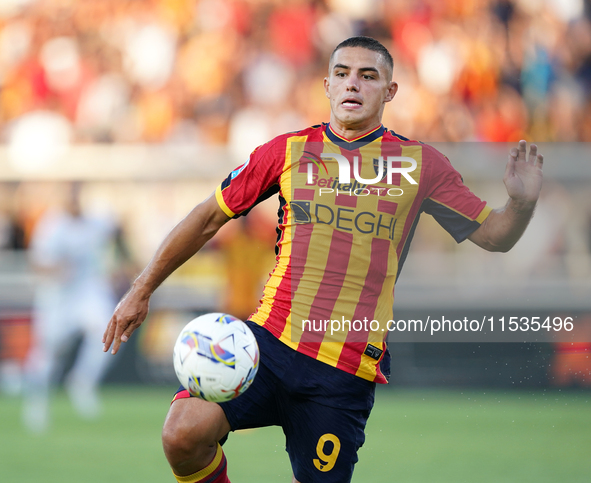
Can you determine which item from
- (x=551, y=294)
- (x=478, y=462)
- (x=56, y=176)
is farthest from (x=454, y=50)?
(x=478, y=462)

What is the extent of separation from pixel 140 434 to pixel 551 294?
4.78 metres

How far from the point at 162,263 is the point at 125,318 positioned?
295 millimetres

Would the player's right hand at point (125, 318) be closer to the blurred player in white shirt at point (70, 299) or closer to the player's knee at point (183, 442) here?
the player's knee at point (183, 442)

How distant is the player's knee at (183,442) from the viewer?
338 centimetres

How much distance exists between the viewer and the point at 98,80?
37.9 feet

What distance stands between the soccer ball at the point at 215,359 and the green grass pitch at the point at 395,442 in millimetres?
2997


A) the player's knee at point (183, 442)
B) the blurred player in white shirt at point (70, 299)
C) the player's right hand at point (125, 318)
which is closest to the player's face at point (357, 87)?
the player's right hand at point (125, 318)

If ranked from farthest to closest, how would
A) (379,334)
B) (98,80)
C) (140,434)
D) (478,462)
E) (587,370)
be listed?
(98,80) → (587,370) → (140,434) → (478,462) → (379,334)

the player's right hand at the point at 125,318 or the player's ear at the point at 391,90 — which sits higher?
the player's ear at the point at 391,90

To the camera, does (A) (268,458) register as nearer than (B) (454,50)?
Yes

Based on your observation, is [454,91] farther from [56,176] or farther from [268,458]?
[268,458]

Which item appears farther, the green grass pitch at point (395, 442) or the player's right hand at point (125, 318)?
the green grass pitch at point (395, 442)

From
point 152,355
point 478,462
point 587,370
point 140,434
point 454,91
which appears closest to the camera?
point 478,462

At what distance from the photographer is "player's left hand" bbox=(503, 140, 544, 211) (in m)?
3.62
